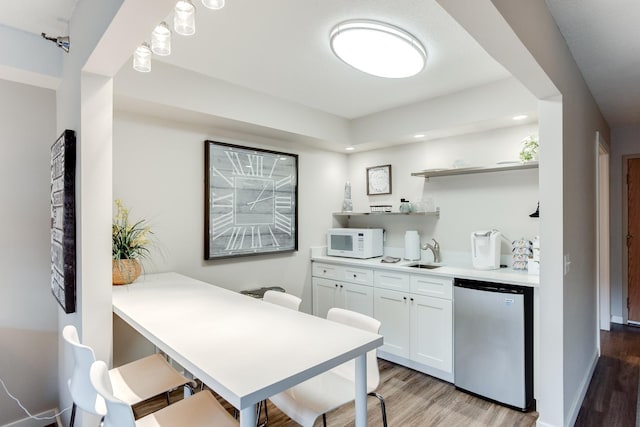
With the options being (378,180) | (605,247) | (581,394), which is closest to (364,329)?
(581,394)

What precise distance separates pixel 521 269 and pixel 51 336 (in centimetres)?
346

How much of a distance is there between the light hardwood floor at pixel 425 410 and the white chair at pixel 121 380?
85cm

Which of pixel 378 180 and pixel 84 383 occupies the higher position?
pixel 378 180

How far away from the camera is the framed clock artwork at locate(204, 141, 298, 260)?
9.61 ft

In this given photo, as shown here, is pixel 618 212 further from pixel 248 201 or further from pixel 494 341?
pixel 248 201

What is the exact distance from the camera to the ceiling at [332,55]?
1.75m

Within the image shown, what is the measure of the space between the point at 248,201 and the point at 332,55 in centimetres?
148

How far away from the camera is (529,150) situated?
277cm

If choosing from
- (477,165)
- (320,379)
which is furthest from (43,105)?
(477,165)

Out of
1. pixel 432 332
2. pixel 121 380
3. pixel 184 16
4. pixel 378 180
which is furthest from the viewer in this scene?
pixel 378 180

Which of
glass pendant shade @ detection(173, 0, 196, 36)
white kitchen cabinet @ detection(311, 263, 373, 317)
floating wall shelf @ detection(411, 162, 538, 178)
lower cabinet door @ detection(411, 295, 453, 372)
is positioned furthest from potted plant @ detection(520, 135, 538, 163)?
glass pendant shade @ detection(173, 0, 196, 36)

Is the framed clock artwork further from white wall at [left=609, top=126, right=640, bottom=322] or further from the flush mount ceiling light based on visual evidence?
white wall at [left=609, top=126, right=640, bottom=322]

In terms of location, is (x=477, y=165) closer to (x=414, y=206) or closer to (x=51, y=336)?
(x=414, y=206)

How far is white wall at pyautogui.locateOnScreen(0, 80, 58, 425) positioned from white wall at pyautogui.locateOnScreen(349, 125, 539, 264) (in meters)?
3.01
